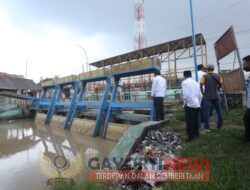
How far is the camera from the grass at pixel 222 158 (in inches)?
115

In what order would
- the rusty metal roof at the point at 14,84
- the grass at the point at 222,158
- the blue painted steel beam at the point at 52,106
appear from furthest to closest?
the rusty metal roof at the point at 14,84
the blue painted steel beam at the point at 52,106
the grass at the point at 222,158

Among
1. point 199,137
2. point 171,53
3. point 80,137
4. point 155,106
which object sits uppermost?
point 171,53

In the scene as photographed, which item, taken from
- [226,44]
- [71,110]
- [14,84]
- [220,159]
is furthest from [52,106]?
[220,159]

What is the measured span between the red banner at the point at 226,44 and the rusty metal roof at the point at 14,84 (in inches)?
644

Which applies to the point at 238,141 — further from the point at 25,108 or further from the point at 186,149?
the point at 25,108

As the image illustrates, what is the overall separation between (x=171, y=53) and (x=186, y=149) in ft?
42.2

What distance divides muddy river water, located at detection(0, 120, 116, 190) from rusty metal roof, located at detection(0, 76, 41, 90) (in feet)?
23.1

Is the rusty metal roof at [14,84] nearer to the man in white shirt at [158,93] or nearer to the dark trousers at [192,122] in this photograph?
the man in white shirt at [158,93]

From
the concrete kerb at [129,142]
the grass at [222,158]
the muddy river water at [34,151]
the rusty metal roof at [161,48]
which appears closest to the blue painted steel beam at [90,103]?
the muddy river water at [34,151]

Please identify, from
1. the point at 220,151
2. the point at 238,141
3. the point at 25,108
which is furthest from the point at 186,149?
the point at 25,108

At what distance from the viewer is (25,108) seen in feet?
62.3

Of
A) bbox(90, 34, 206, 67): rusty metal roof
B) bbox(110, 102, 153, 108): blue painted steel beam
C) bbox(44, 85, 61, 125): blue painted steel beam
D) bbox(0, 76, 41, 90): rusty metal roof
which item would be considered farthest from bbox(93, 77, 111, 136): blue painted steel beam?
bbox(0, 76, 41, 90): rusty metal roof

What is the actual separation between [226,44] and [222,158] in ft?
11.3

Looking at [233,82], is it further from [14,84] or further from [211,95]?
[14,84]
